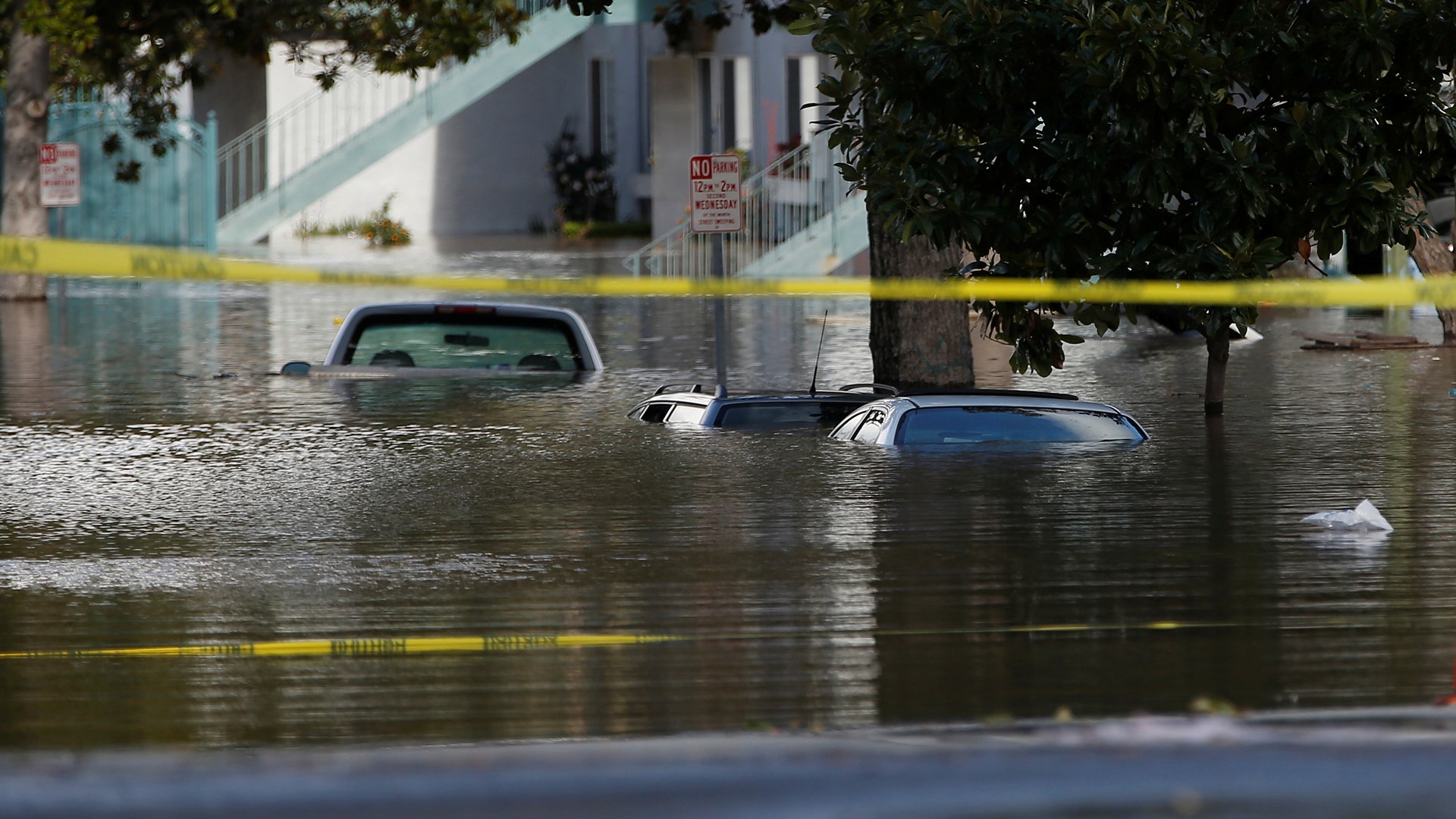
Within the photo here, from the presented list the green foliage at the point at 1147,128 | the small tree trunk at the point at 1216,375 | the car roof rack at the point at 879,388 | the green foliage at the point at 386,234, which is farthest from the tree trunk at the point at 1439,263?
the green foliage at the point at 386,234

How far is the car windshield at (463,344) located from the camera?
13.9 m

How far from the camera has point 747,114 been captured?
3488cm

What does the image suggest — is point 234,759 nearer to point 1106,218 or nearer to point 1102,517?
point 1102,517

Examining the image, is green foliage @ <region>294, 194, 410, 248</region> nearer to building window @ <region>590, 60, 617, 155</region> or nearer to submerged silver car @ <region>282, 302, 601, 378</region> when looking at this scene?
building window @ <region>590, 60, 617, 155</region>

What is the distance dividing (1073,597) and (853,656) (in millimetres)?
1300

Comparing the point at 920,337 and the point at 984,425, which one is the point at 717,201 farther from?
the point at 984,425

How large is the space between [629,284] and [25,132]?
760 inches

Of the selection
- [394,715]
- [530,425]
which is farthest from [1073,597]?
[530,425]

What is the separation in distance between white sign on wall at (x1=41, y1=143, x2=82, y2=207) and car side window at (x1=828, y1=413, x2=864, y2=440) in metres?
15.1

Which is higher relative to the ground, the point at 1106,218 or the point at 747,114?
the point at 747,114

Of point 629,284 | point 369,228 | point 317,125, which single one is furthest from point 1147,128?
point 317,125

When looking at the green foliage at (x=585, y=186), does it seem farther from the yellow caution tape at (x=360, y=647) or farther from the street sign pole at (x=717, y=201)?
the yellow caution tape at (x=360, y=647)

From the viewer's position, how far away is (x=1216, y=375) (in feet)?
45.0

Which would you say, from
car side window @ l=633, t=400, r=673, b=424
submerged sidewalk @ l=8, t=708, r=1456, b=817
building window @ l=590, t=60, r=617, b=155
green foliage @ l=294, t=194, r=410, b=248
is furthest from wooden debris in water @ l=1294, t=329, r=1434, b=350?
building window @ l=590, t=60, r=617, b=155
